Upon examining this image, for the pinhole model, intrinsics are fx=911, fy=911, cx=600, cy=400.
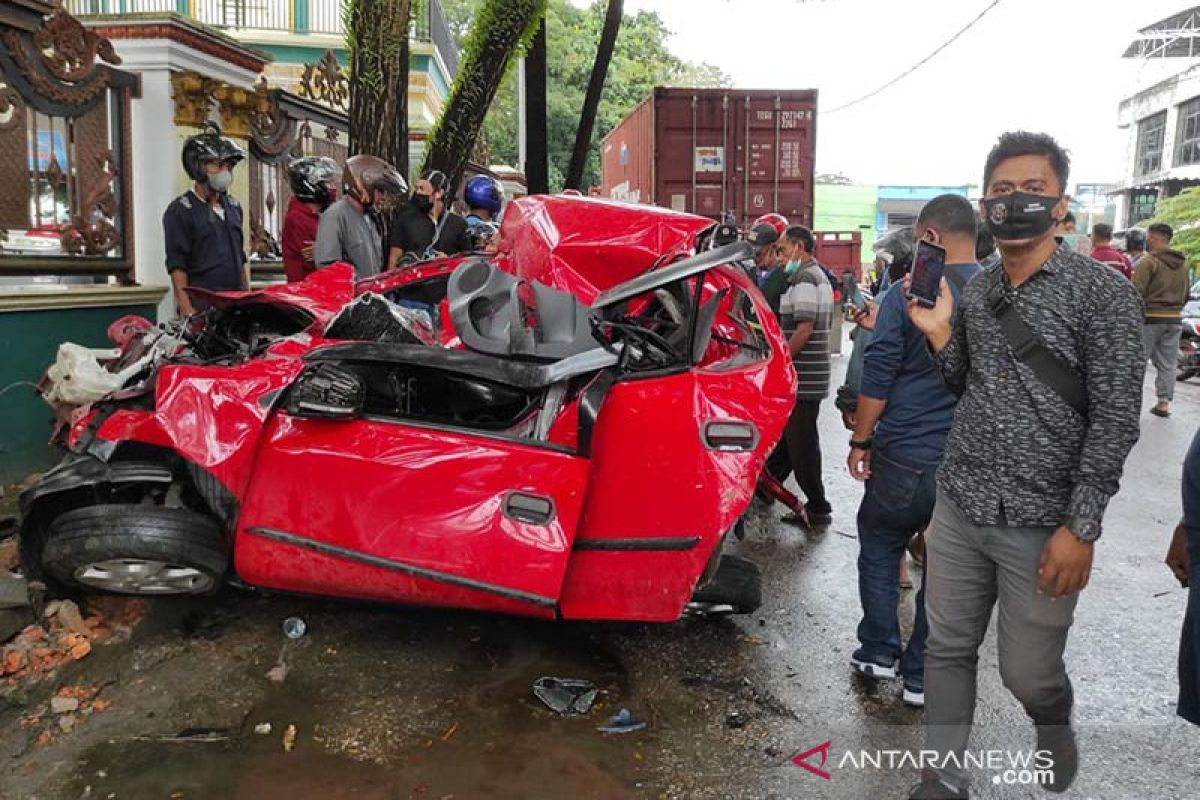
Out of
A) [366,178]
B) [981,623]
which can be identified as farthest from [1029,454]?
[366,178]

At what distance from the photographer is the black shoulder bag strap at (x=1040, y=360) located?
2.19 m

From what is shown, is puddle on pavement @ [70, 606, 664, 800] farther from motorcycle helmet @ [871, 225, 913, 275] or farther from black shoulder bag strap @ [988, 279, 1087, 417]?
motorcycle helmet @ [871, 225, 913, 275]

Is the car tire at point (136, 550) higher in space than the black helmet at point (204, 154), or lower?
lower

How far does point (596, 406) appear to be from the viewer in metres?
2.99

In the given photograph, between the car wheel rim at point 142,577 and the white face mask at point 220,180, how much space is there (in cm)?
291

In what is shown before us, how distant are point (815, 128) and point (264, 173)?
7.24 meters

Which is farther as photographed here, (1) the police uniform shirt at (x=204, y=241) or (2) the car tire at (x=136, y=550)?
(1) the police uniform shirt at (x=204, y=241)

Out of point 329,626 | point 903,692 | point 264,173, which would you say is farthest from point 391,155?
point 903,692

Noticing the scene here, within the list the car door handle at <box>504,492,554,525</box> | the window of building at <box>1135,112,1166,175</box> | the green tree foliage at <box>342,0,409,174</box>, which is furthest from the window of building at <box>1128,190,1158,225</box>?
the car door handle at <box>504,492,554,525</box>

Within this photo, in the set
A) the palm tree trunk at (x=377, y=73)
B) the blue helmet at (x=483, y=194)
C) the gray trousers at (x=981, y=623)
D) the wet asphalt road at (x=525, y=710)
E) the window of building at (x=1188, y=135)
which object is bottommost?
the wet asphalt road at (x=525, y=710)

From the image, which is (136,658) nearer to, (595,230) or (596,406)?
(596,406)

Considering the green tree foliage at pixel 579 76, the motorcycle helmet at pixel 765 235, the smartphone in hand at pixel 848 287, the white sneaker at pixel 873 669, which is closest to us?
the white sneaker at pixel 873 669

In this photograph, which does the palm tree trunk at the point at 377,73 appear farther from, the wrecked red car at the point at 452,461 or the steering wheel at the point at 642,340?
the steering wheel at the point at 642,340

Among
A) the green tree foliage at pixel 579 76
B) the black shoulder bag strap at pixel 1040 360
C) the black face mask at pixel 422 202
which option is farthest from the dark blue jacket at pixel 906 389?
the green tree foliage at pixel 579 76
